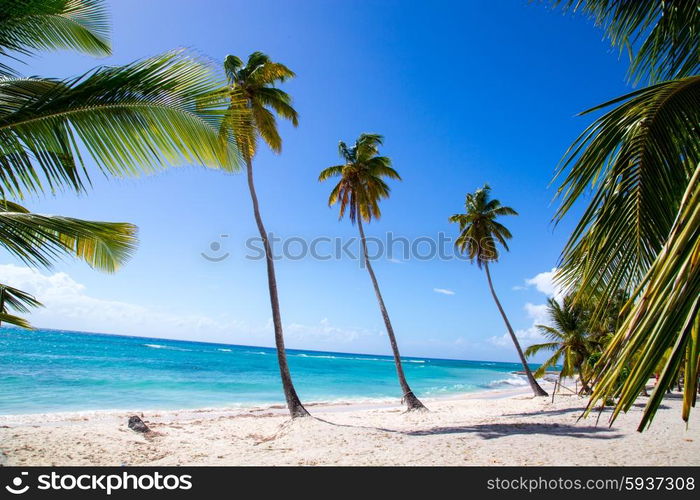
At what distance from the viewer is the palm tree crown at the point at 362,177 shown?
17516 mm

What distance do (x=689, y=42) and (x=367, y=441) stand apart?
27.7ft

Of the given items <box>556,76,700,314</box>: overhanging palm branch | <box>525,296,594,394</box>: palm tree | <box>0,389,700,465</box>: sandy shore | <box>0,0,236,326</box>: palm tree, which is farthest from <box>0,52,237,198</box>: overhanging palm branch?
<box>525,296,594,394</box>: palm tree

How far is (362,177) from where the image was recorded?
17578 millimetres

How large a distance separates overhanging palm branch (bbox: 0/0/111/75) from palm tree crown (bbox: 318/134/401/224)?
13.8 m

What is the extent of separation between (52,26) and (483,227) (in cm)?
2210

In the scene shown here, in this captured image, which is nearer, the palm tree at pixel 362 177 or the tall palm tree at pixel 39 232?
the tall palm tree at pixel 39 232

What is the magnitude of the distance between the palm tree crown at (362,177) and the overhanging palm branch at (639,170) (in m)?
15.2

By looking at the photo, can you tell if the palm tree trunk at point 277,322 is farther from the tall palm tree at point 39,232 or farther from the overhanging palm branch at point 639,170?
the overhanging palm branch at point 639,170

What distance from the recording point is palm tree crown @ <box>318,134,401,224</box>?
17516 millimetres

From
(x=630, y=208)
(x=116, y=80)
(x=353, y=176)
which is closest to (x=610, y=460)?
(x=630, y=208)

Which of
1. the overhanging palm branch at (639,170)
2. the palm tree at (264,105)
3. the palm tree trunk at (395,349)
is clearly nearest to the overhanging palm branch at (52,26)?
the overhanging palm branch at (639,170)

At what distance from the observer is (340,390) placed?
31.3 metres

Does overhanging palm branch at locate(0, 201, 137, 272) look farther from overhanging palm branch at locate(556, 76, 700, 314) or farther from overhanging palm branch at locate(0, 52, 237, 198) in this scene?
overhanging palm branch at locate(556, 76, 700, 314)
